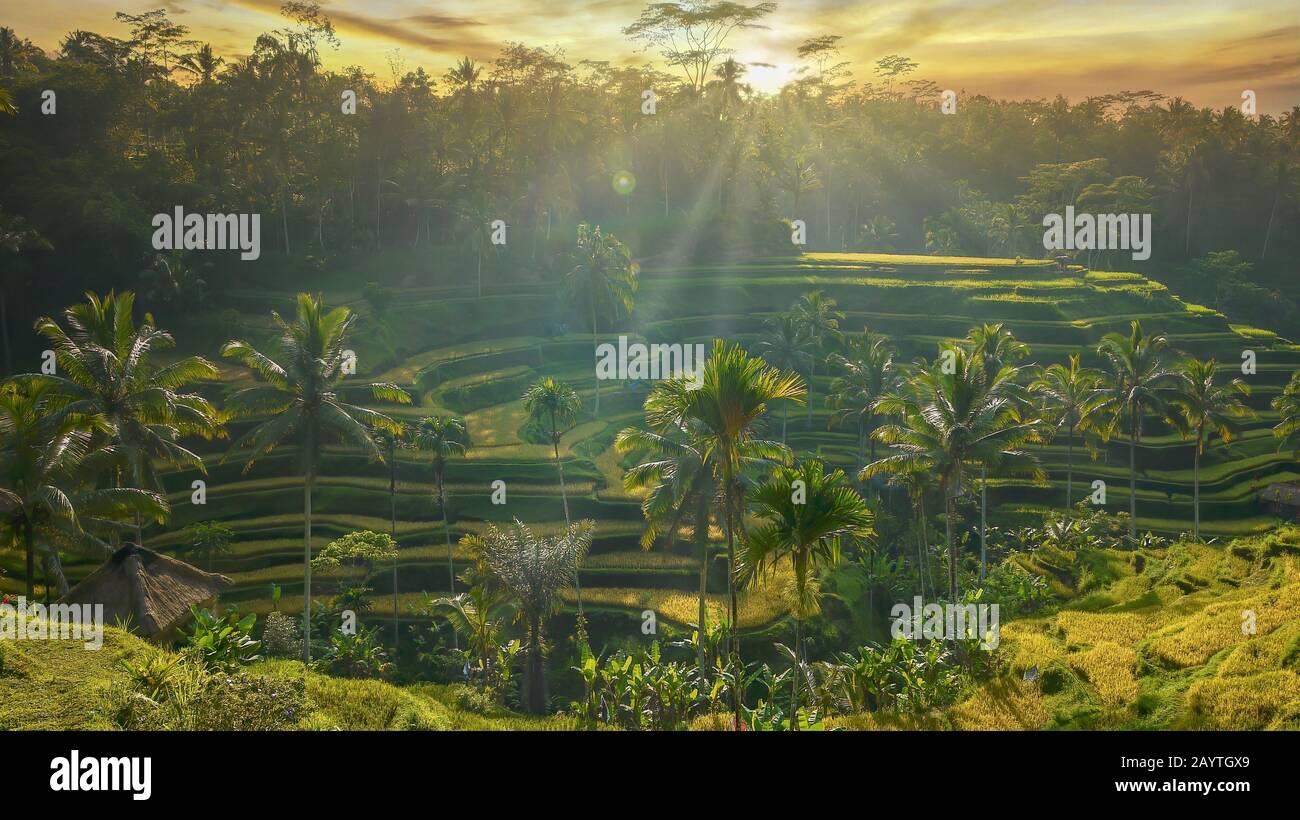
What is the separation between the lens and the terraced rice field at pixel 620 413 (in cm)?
3275

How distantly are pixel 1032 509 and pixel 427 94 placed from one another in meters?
51.5

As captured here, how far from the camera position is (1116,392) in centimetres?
3588

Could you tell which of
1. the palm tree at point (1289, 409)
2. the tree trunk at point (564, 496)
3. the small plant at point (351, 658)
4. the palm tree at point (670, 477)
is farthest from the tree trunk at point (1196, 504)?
the small plant at point (351, 658)

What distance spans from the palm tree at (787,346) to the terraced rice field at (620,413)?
3112 millimetres

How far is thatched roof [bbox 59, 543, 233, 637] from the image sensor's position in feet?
68.1

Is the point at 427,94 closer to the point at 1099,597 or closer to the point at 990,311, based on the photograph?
the point at 990,311

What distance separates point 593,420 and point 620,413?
1825 mm

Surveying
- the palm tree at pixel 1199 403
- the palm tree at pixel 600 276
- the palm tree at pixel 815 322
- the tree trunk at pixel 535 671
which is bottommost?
the tree trunk at pixel 535 671

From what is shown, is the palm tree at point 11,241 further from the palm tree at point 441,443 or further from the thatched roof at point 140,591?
the thatched roof at point 140,591

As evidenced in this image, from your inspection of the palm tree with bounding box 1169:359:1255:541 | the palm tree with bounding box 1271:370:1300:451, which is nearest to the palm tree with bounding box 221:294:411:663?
the palm tree with bounding box 1169:359:1255:541

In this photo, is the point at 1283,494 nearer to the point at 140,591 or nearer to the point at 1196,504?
the point at 1196,504

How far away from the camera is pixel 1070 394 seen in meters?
38.2

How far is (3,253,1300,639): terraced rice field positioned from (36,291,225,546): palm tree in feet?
7.31

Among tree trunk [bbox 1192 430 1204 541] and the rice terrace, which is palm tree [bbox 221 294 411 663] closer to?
the rice terrace
